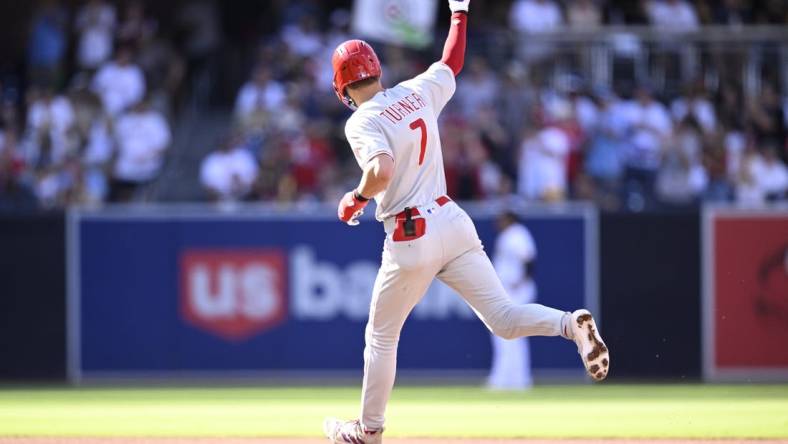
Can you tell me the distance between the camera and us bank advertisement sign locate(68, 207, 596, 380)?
1650 cm

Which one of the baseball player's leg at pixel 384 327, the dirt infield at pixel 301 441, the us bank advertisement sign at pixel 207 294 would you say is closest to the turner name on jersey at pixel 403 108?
the baseball player's leg at pixel 384 327

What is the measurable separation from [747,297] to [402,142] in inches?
376

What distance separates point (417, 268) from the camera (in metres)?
7.50

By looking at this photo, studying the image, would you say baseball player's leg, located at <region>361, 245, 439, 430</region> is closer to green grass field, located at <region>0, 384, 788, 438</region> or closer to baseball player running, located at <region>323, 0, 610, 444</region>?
baseball player running, located at <region>323, 0, 610, 444</region>

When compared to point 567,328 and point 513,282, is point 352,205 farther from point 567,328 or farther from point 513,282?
point 513,282

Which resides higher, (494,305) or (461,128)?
(461,128)

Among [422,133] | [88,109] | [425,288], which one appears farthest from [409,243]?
[88,109]

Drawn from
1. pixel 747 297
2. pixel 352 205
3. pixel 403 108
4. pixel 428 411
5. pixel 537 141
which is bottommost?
pixel 428 411

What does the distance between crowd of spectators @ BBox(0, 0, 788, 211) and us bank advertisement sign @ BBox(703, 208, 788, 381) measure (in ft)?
2.50

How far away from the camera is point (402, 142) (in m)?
7.44

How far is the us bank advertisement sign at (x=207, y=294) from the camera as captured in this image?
54.1 ft

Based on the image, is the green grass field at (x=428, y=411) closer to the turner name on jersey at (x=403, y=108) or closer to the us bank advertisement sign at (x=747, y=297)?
the us bank advertisement sign at (x=747, y=297)

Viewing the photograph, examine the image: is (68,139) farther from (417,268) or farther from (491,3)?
(417,268)

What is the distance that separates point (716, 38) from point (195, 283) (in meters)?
8.00
